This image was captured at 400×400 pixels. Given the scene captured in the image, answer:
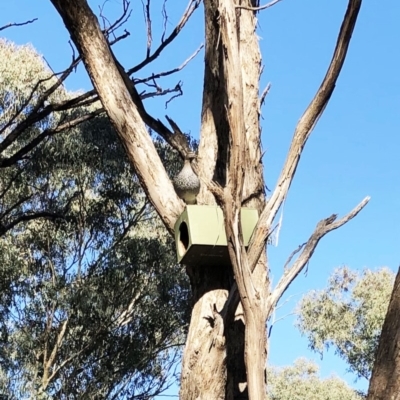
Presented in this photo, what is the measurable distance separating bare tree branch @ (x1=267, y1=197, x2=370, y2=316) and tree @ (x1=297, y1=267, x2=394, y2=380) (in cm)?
973

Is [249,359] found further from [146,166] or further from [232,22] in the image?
[232,22]

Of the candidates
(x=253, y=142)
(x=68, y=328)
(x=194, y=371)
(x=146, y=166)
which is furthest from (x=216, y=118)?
(x=68, y=328)

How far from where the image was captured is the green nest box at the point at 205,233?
1.92 metres

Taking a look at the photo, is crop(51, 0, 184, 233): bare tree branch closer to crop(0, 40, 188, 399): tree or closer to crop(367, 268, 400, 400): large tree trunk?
crop(367, 268, 400, 400): large tree trunk

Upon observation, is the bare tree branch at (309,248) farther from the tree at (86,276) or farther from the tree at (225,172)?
the tree at (86,276)

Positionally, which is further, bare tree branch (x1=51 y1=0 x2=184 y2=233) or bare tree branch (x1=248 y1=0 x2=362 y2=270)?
bare tree branch (x1=51 y1=0 x2=184 y2=233)

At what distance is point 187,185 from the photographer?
2029mm

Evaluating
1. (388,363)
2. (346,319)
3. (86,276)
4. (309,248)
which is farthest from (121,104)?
(346,319)

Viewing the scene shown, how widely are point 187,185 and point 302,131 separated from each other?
0.38 m

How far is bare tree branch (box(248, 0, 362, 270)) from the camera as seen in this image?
175cm

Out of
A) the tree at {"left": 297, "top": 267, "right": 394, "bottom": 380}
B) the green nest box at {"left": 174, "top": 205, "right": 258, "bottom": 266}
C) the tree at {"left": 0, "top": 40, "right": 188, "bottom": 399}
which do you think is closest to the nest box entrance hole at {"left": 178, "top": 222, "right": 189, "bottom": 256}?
the green nest box at {"left": 174, "top": 205, "right": 258, "bottom": 266}

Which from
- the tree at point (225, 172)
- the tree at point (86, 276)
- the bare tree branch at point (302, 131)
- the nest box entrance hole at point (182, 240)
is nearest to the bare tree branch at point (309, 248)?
the tree at point (225, 172)

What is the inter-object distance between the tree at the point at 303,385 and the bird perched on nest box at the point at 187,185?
11.0 metres

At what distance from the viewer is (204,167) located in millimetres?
2162
